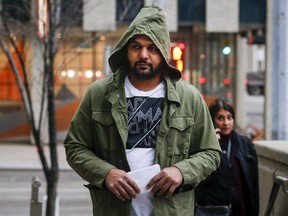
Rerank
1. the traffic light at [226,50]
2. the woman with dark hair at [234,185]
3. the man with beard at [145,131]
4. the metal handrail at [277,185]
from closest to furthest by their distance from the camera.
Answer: the man with beard at [145,131] < the metal handrail at [277,185] < the woman with dark hair at [234,185] < the traffic light at [226,50]

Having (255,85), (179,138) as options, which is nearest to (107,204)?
(179,138)

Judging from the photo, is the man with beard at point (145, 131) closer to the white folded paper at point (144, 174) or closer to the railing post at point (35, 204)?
the white folded paper at point (144, 174)

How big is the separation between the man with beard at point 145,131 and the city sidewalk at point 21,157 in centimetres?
1574

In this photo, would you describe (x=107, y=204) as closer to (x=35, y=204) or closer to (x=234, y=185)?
(x=234, y=185)

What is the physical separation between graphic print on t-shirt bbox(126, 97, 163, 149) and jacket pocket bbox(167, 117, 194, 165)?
0.25 ft

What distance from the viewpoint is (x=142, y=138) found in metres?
3.68

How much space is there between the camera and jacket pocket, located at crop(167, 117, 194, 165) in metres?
3.68

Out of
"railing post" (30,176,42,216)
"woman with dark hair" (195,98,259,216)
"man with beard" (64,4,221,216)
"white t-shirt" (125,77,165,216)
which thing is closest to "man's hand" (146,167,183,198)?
"man with beard" (64,4,221,216)

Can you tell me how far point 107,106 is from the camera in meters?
3.75

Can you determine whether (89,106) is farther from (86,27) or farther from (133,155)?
(86,27)

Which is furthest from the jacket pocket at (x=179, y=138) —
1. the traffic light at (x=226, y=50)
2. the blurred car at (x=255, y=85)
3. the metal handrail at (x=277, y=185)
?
the blurred car at (x=255, y=85)

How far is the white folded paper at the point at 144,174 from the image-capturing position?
356 centimetres

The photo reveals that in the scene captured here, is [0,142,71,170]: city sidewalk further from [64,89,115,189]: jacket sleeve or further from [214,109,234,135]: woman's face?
[64,89,115,189]: jacket sleeve

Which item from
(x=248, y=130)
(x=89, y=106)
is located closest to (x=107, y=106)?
(x=89, y=106)
